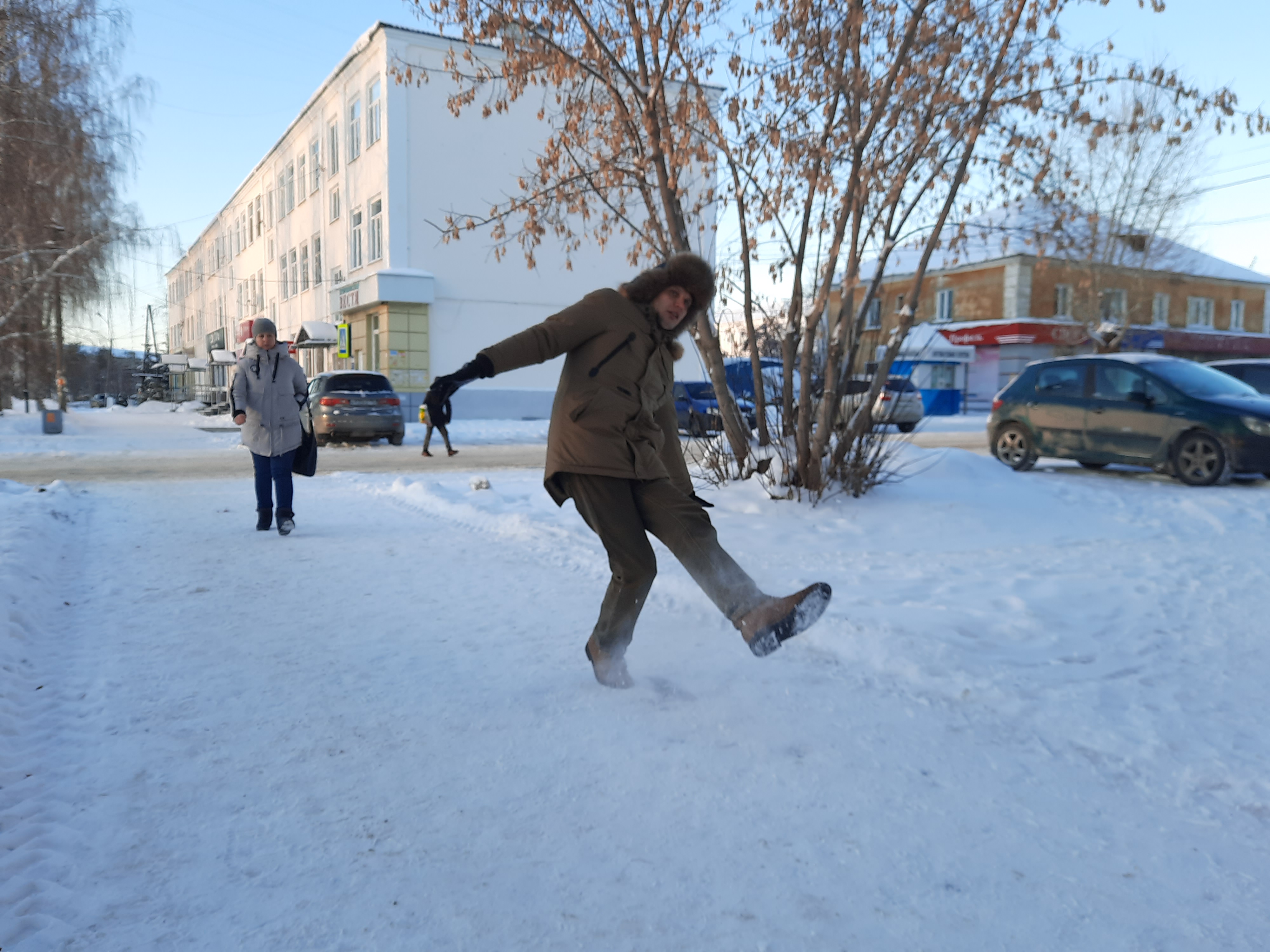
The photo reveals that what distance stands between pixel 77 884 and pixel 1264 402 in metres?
11.1

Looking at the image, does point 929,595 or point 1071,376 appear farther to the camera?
point 1071,376

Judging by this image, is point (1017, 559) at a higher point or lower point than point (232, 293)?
lower

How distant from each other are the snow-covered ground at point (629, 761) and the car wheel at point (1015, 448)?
5729 mm

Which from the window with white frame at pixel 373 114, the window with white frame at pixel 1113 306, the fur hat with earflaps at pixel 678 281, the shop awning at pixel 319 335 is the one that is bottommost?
the fur hat with earflaps at pixel 678 281

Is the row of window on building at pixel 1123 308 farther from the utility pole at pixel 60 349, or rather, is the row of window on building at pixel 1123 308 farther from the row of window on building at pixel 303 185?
the utility pole at pixel 60 349

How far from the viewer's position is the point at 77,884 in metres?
2.20

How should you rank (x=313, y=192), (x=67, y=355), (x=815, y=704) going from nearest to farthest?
(x=815, y=704)
(x=313, y=192)
(x=67, y=355)

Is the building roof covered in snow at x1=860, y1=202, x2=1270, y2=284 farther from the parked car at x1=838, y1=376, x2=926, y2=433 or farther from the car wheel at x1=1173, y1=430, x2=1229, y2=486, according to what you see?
the car wheel at x1=1173, y1=430, x2=1229, y2=486

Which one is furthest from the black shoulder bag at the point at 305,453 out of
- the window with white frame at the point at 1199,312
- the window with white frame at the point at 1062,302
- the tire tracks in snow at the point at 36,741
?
the window with white frame at the point at 1199,312

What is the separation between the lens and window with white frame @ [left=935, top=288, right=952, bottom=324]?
38.6m

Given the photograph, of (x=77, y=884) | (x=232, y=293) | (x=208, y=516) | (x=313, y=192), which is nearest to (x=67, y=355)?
(x=232, y=293)

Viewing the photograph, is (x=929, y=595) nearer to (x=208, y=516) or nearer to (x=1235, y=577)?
(x=1235, y=577)

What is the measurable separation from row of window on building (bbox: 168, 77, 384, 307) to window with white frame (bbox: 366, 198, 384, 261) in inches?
4.0

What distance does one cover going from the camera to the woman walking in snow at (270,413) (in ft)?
23.4
